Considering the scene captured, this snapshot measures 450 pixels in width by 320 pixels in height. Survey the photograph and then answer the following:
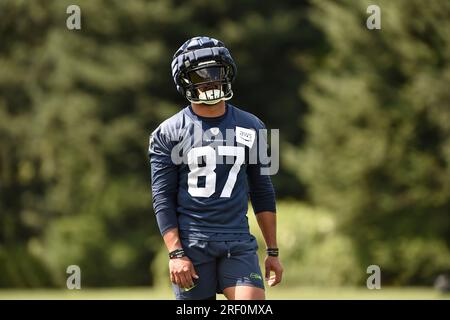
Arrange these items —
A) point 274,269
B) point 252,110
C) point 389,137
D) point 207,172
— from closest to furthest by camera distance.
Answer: point 207,172
point 274,269
point 389,137
point 252,110

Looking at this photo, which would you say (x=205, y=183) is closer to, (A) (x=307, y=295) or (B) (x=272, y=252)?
(B) (x=272, y=252)

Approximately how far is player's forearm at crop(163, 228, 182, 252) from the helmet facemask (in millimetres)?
876

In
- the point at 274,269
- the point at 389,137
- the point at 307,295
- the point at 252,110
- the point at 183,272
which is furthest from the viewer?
the point at 252,110

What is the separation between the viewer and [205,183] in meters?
5.95

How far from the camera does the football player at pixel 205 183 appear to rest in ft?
19.4

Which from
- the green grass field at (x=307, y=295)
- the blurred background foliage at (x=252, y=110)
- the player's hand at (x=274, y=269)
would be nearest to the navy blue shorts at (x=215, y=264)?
the player's hand at (x=274, y=269)

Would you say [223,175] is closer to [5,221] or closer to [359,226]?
[359,226]

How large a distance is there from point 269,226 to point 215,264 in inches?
20.5

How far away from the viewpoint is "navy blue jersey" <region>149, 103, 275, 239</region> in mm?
5934

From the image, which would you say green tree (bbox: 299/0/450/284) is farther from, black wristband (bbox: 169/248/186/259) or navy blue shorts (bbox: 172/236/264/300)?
black wristband (bbox: 169/248/186/259)

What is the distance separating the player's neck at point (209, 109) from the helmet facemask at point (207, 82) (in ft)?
0.22

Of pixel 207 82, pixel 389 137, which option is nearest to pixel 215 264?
pixel 207 82

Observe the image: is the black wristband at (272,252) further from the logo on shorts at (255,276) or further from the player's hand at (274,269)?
the logo on shorts at (255,276)

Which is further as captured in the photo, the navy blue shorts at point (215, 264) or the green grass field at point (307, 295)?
the green grass field at point (307, 295)
